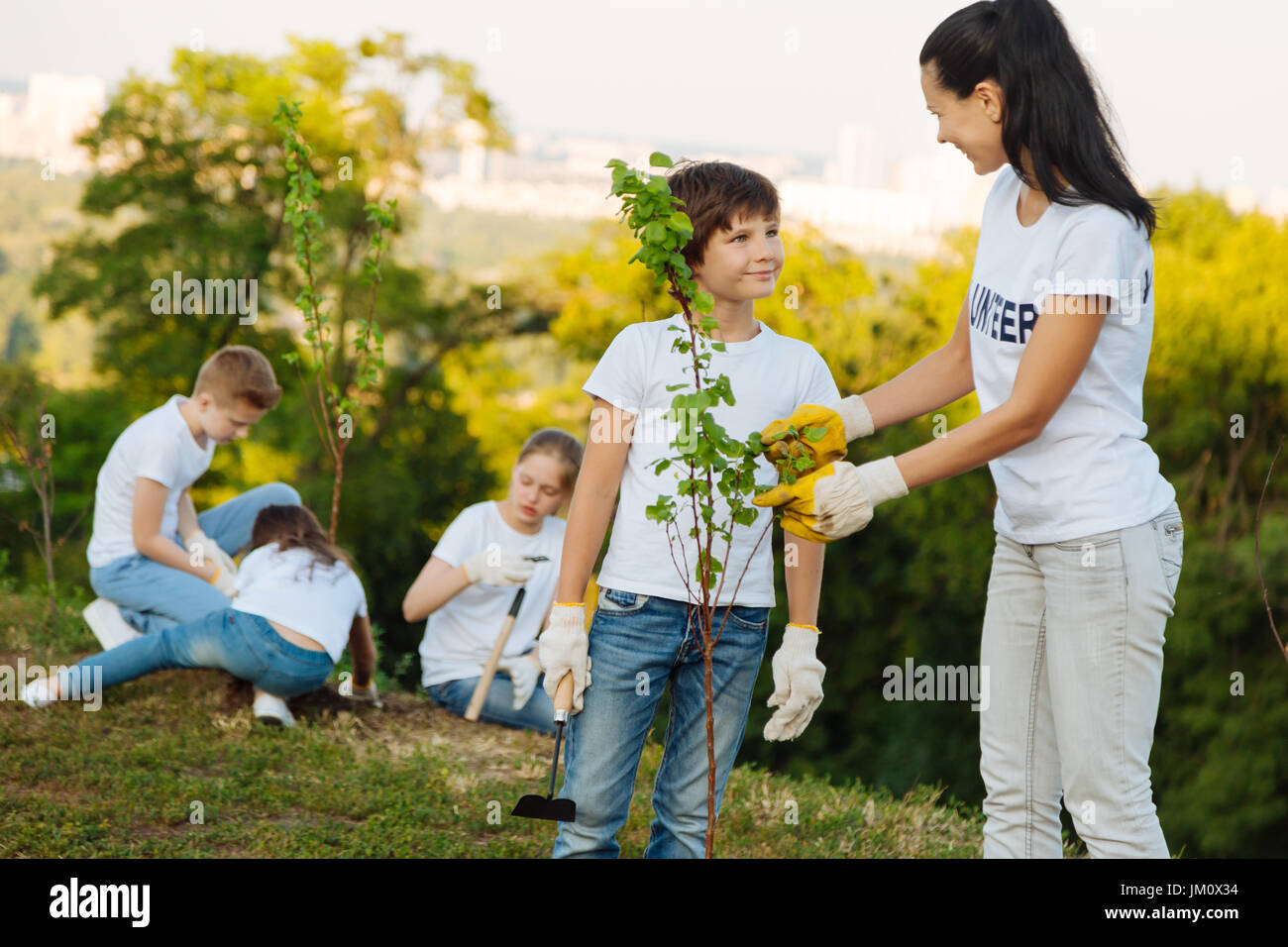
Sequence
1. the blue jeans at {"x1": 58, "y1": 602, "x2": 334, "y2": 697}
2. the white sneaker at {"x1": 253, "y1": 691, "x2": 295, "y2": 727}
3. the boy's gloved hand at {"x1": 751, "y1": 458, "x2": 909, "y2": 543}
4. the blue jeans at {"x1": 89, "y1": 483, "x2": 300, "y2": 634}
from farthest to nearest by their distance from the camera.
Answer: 1. the blue jeans at {"x1": 89, "y1": 483, "x2": 300, "y2": 634}
2. the white sneaker at {"x1": 253, "y1": 691, "x2": 295, "y2": 727}
3. the blue jeans at {"x1": 58, "y1": 602, "x2": 334, "y2": 697}
4. the boy's gloved hand at {"x1": 751, "y1": 458, "x2": 909, "y2": 543}

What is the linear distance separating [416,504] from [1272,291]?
13.3m

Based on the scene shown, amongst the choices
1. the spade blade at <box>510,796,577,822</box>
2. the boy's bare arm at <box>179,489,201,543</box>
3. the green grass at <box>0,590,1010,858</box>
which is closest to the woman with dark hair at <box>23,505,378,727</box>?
the green grass at <box>0,590,1010,858</box>

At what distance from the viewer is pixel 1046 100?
222cm

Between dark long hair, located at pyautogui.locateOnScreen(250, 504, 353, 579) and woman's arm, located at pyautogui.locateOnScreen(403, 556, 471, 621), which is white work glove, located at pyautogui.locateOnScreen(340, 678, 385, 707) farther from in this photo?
dark long hair, located at pyautogui.locateOnScreen(250, 504, 353, 579)

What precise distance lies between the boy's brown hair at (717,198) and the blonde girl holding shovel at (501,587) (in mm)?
2139

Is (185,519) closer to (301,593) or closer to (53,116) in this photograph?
(301,593)

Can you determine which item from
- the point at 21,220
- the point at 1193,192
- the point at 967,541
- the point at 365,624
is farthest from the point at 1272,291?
the point at 21,220

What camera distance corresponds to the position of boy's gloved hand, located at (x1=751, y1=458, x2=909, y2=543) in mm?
2287

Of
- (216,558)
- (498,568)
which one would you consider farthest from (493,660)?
(216,558)

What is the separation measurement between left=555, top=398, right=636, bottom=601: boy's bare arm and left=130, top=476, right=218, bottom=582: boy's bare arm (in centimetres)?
297

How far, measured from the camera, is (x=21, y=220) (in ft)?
100

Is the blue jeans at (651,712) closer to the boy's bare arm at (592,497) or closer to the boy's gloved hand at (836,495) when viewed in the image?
the boy's bare arm at (592,497)

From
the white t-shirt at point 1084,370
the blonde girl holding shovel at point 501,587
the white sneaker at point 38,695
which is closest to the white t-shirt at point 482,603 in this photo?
the blonde girl holding shovel at point 501,587
